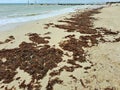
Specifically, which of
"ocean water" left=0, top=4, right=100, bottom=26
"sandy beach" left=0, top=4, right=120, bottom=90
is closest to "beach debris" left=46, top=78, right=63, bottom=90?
"sandy beach" left=0, top=4, right=120, bottom=90

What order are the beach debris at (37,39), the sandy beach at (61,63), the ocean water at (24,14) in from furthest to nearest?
the ocean water at (24,14), the beach debris at (37,39), the sandy beach at (61,63)

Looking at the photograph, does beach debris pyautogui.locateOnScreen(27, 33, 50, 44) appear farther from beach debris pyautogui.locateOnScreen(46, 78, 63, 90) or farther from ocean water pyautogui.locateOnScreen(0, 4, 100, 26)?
ocean water pyautogui.locateOnScreen(0, 4, 100, 26)

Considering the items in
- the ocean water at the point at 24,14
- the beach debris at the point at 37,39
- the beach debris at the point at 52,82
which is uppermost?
the beach debris at the point at 37,39

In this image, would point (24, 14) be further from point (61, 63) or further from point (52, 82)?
point (52, 82)

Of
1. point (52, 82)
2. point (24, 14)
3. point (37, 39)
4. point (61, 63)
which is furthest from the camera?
point (24, 14)

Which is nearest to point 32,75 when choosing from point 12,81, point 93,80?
point 12,81

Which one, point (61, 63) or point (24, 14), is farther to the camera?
point (24, 14)

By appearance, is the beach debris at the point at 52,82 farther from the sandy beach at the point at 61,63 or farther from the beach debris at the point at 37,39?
the beach debris at the point at 37,39

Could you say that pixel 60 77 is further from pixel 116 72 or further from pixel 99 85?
pixel 116 72

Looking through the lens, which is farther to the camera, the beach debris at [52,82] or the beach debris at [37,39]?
the beach debris at [37,39]

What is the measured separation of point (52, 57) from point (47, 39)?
2526 millimetres

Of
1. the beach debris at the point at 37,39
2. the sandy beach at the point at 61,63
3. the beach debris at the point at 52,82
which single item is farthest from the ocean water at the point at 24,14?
the beach debris at the point at 52,82

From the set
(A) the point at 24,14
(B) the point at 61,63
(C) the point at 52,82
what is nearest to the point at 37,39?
(B) the point at 61,63

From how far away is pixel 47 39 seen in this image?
10406 mm
